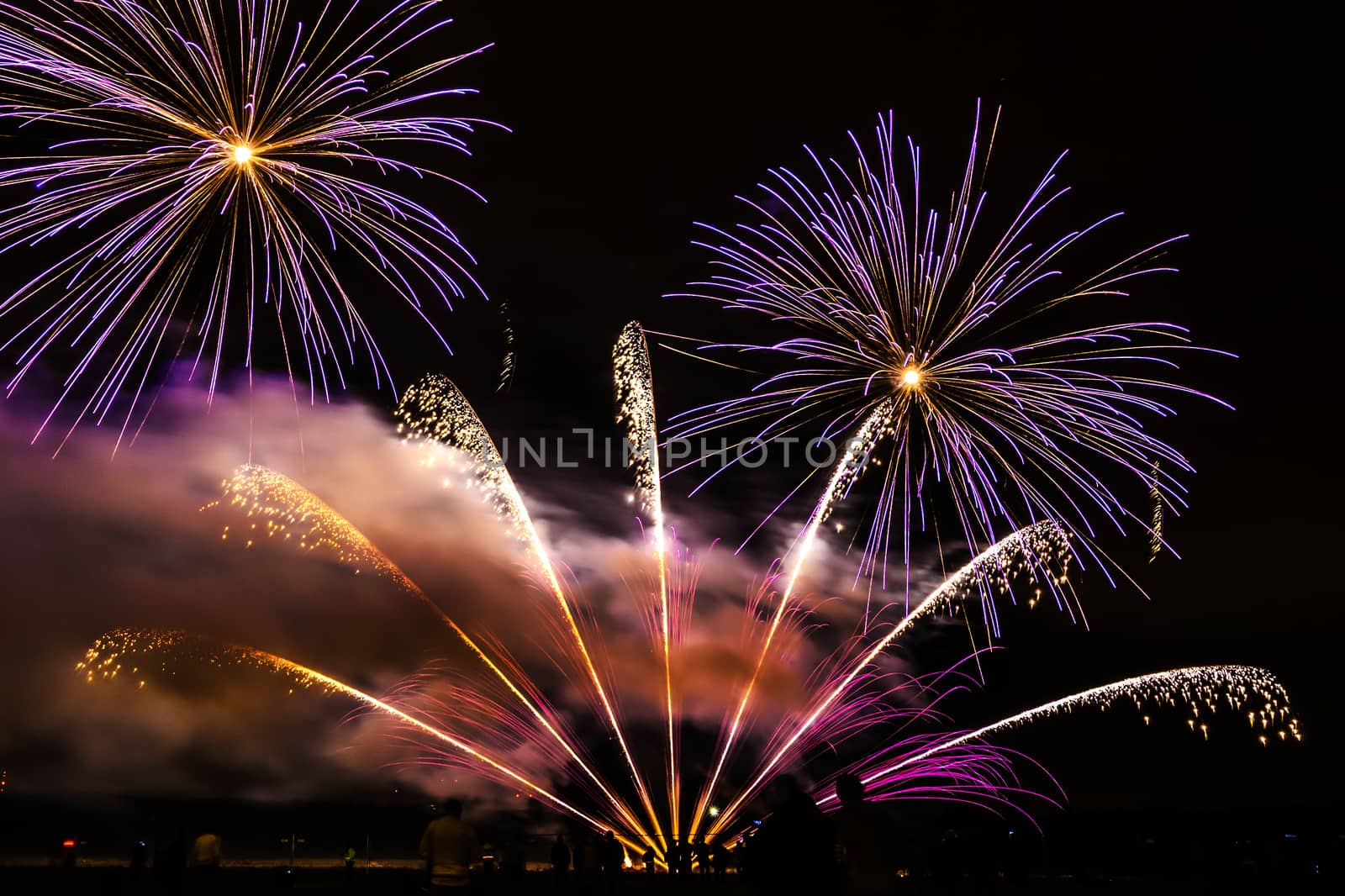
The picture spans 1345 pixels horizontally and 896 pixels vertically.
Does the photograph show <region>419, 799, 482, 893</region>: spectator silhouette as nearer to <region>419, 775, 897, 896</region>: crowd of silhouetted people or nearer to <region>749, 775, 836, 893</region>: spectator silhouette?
<region>419, 775, 897, 896</region>: crowd of silhouetted people

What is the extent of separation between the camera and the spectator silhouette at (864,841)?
24.2ft

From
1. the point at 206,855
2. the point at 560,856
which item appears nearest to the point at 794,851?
the point at 206,855

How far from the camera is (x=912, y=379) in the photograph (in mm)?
19125

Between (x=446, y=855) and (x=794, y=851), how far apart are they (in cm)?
461

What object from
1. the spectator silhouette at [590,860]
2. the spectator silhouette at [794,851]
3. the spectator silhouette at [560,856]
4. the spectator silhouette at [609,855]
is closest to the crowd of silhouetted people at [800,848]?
the spectator silhouette at [794,851]

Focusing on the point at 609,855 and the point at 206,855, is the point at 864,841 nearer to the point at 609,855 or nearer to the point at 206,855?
the point at 206,855

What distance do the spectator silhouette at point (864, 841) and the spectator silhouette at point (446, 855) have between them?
158 inches

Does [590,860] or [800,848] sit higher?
[590,860]

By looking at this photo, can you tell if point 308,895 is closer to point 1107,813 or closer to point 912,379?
point 912,379

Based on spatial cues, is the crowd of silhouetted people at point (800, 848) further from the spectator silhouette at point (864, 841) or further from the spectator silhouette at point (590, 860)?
the spectator silhouette at point (590, 860)

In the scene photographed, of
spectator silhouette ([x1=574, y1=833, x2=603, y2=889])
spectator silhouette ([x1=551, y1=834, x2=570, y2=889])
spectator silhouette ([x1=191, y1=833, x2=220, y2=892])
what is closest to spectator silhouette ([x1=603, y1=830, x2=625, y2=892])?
spectator silhouette ([x1=574, y1=833, x2=603, y2=889])

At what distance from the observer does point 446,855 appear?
9.67 meters

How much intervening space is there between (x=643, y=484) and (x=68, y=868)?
24380 mm

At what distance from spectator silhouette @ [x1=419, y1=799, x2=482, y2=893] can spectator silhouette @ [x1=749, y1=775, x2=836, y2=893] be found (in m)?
4.22
